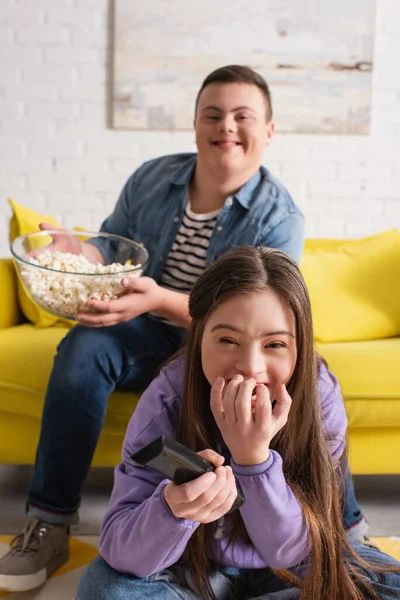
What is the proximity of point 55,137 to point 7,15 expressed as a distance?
20.3 inches

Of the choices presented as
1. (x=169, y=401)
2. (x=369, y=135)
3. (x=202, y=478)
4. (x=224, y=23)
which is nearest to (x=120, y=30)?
(x=224, y=23)

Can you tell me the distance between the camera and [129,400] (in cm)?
192

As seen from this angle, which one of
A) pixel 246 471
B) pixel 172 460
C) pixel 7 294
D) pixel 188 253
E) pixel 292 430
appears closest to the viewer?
pixel 172 460

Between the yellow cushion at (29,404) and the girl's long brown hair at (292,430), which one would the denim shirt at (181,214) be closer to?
the yellow cushion at (29,404)

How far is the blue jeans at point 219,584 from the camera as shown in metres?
1.27

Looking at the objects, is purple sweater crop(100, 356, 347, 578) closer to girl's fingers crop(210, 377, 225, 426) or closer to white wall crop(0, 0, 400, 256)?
girl's fingers crop(210, 377, 225, 426)

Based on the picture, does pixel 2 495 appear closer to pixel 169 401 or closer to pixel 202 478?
Answer: pixel 169 401

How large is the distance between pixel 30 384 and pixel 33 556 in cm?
43

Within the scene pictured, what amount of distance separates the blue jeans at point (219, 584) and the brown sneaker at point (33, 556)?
13.8 inches

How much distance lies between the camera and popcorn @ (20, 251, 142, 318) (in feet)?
5.51

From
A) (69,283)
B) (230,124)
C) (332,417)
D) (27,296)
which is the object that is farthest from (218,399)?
(27,296)

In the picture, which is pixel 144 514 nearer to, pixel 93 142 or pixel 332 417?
pixel 332 417

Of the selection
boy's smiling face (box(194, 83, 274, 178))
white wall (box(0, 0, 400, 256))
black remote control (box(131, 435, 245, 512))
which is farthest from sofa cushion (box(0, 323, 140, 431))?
white wall (box(0, 0, 400, 256))

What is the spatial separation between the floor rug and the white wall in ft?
6.02
